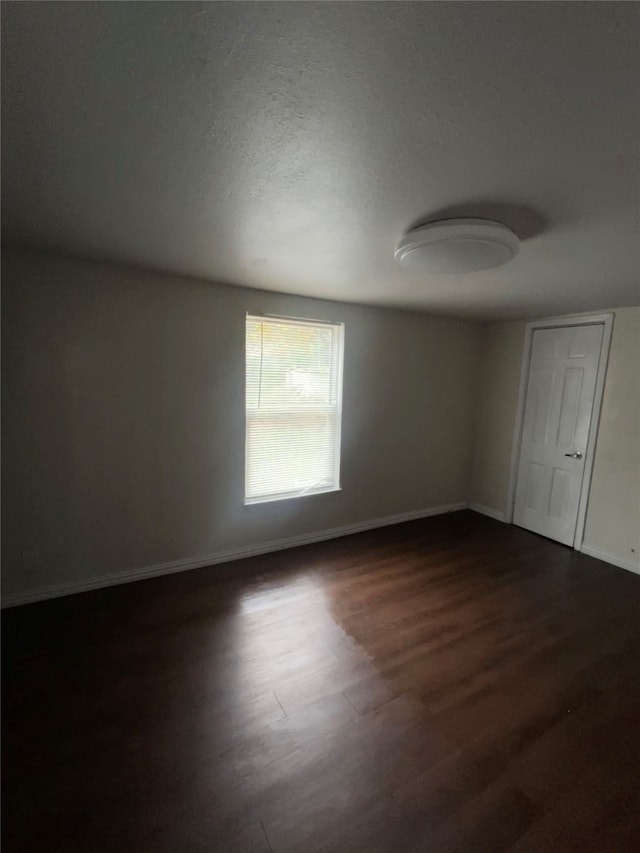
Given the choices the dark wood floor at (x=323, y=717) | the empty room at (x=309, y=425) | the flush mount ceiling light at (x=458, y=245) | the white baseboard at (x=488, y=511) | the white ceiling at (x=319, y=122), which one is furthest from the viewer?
the white baseboard at (x=488, y=511)

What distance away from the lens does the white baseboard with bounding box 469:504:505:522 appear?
4080 mm

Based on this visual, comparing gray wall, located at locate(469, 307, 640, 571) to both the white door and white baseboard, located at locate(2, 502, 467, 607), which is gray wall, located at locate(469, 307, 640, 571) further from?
white baseboard, located at locate(2, 502, 467, 607)

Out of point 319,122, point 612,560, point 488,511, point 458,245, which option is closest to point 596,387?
point 612,560

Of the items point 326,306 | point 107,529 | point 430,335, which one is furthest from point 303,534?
point 430,335

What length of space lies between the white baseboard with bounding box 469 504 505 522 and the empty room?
1.24 feet

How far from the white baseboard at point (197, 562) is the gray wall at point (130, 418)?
0.05 metres

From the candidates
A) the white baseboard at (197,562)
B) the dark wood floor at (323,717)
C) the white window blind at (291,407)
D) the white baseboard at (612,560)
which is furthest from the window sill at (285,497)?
the white baseboard at (612,560)

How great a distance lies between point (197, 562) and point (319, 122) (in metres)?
2.86

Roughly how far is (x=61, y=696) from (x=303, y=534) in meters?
1.97

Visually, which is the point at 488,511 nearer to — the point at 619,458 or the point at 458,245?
the point at 619,458

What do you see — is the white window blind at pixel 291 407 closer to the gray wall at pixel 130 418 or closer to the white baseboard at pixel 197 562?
the gray wall at pixel 130 418

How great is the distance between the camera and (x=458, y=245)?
1.57 meters

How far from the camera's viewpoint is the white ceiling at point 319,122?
2.39 feet

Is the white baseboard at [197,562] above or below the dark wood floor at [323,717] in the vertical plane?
above
